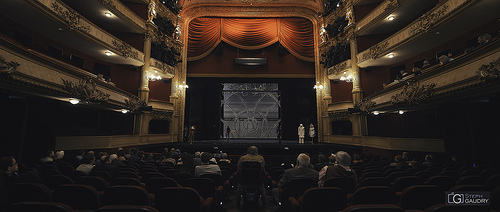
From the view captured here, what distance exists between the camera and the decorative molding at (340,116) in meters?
14.3

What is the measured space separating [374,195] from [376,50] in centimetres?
1210

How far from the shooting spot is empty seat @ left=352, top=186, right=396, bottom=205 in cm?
249

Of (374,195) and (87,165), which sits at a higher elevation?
(374,195)

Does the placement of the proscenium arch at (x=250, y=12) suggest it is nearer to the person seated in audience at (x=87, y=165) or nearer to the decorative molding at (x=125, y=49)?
the decorative molding at (x=125, y=49)

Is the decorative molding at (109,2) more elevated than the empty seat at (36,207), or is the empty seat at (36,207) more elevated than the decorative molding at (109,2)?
the decorative molding at (109,2)

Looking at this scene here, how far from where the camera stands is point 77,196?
259cm

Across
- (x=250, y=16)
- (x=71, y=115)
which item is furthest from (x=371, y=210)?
(x=250, y=16)

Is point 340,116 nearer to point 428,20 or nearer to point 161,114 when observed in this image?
point 428,20

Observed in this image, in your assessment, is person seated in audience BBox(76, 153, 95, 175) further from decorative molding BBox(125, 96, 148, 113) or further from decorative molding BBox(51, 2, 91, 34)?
decorative molding BBox(125, 96, 148, 113)

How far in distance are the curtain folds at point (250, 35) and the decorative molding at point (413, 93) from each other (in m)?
7.76

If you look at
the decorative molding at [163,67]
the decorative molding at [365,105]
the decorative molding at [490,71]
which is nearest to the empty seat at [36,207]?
the decorative molding at [490,71]

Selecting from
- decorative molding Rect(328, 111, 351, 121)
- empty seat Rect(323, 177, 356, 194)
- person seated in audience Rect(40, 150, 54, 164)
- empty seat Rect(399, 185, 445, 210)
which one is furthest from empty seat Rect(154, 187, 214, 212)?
decorative molding Rect(328, 111, 351, 121)

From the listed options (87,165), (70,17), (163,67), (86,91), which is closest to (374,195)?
(87,165)

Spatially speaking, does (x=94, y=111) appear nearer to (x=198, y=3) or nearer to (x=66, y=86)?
(x=66, y=86)
